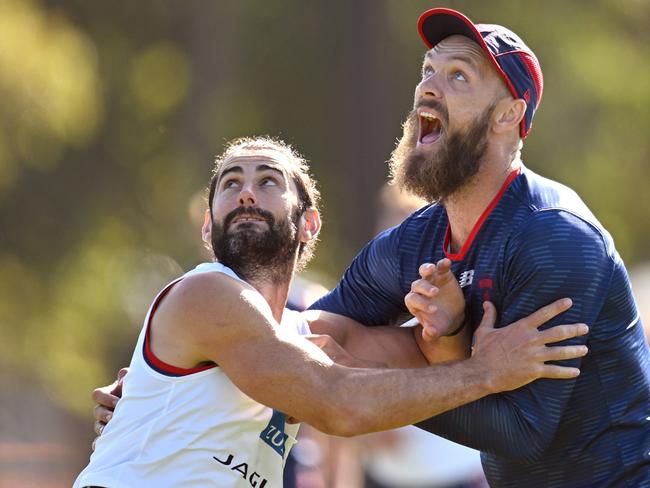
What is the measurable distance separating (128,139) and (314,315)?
8.56 m

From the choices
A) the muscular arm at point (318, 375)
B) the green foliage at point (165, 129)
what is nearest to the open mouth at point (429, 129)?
the muscular arm at point (318, 375)

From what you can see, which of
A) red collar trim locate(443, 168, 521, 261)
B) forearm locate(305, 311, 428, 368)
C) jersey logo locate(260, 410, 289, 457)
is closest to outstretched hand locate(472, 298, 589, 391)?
red collar trim locate(443, 168, 521, 261)

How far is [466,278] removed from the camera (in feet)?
14.6

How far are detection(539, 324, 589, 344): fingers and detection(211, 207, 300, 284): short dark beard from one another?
1.11 meters

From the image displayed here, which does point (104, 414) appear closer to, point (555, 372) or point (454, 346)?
point (454, 346)

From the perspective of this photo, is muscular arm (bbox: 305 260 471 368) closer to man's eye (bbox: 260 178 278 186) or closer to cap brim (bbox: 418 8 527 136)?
man's eye (bbox: 260 178 278 186)

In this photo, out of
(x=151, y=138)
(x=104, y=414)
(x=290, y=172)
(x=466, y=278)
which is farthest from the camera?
(x=151, y=138)

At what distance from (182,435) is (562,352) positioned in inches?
52.4

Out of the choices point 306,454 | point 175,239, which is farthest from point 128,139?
point 306,454

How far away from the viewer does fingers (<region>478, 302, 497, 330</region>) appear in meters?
4.25

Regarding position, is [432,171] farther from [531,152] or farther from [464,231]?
[531,152]

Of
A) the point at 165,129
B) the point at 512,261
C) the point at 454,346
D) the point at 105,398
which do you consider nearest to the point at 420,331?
the point at 454,346

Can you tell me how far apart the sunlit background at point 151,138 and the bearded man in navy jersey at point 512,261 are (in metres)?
7.61

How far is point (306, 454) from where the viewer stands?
692cm
